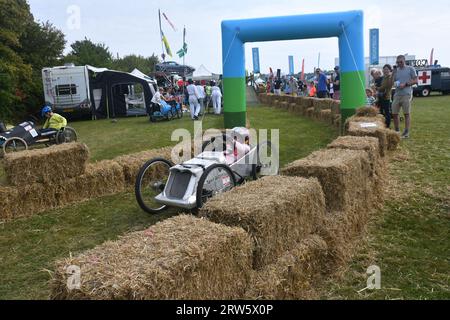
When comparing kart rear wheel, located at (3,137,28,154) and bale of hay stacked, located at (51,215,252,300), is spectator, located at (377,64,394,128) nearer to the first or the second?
bale of hay stacked, located at (51,215,252,300)

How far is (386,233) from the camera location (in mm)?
4441

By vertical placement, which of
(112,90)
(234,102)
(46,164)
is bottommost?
(46,164)

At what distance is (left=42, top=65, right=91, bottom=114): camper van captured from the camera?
65.5 feet

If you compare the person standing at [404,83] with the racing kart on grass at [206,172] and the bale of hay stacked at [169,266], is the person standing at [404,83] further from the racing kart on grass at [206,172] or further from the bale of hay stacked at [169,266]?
the bale of hay stacked at [169,266]

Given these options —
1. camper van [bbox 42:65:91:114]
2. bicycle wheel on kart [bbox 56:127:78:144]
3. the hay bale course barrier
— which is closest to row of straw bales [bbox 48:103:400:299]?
the hay bale course barrier

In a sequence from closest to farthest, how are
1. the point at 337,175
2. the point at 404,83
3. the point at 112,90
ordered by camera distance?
the point at 337,175, the point at 404,83, the point at 112,90

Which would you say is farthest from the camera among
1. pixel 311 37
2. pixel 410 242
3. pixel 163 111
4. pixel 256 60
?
pixel 256 60

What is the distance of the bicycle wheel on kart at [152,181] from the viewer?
17.2 ft

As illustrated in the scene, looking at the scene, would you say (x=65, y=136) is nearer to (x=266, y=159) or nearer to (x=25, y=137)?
(x=25, y=137)


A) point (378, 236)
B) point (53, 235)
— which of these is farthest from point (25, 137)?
point (378, 236)

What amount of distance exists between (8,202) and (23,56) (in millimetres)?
22035

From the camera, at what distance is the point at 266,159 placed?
653 cm

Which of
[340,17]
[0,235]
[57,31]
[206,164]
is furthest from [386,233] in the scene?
[57,31]

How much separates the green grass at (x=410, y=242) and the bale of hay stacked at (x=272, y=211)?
1.97ft
